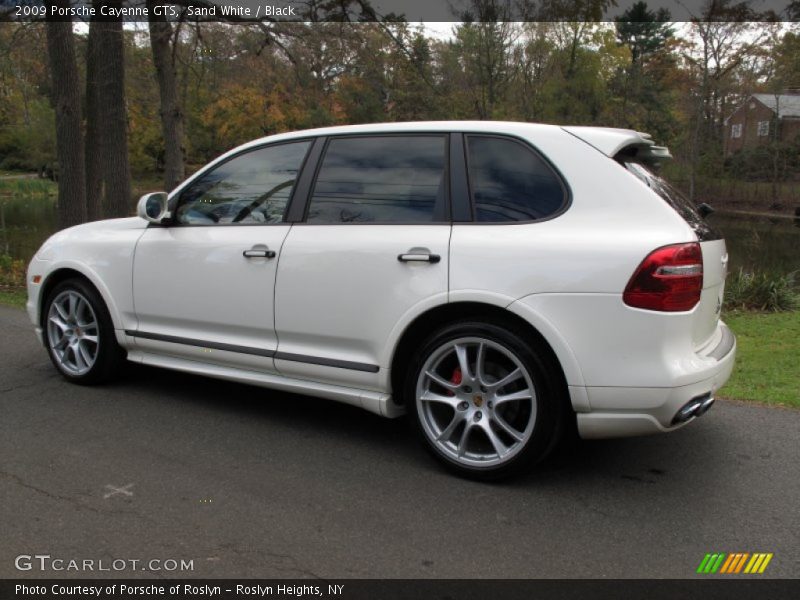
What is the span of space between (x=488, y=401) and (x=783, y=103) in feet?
140

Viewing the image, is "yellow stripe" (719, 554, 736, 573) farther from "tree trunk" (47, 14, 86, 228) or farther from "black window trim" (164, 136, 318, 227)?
"tree trunk" (47, 14, 86, 228)

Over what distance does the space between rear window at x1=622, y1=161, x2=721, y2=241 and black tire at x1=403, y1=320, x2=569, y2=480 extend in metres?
0.96

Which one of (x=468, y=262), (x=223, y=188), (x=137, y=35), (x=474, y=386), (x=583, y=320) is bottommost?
(x=474, y=386)

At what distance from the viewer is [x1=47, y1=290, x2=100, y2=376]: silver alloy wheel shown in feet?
17.0

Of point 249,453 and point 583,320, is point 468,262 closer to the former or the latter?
point 583,320

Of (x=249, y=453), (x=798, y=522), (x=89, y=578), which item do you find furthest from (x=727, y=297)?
(x=89, y=578)

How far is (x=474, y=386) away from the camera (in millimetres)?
3621

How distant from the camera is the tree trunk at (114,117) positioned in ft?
36.7

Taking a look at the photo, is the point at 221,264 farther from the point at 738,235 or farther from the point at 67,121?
the point at 738,235

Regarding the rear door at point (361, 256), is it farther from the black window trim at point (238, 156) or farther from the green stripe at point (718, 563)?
the green stripe at point (718, 563)

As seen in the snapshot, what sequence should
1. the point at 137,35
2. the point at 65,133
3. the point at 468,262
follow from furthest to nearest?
1. the point at 137,35
2. the point at 65,133
3. the point at 468,262

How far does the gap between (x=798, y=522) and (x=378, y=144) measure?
112 inches

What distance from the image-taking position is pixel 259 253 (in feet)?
13.8
